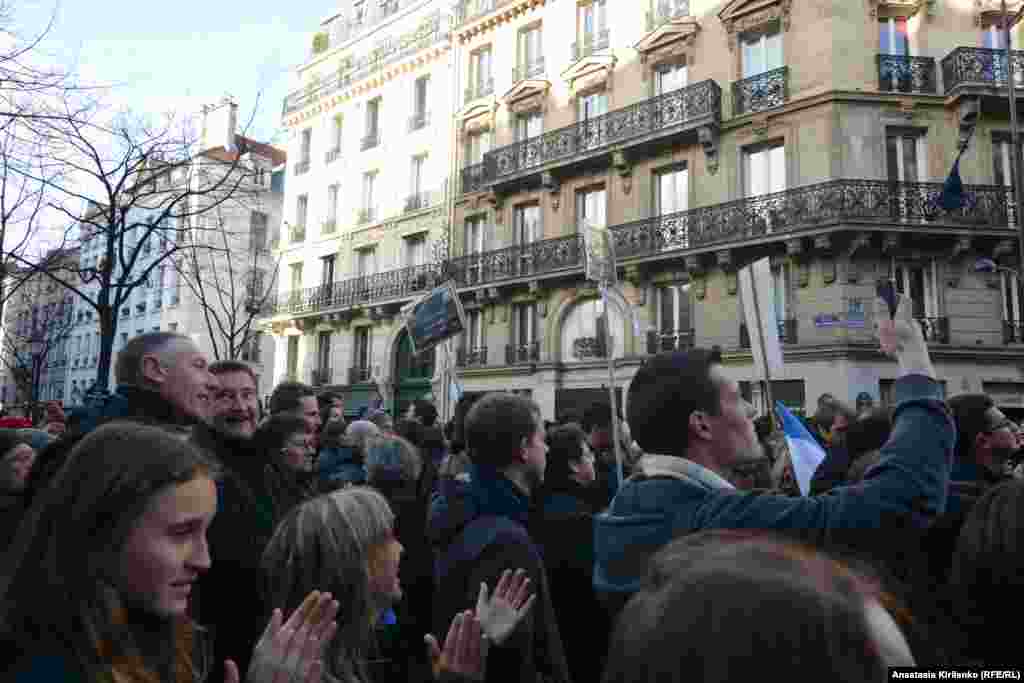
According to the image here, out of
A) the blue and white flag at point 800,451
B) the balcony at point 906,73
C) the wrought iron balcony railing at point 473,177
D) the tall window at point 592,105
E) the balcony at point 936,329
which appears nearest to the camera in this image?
the blue and white flag at point 800,451

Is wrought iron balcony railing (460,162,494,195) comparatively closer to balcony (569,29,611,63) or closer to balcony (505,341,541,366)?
balcony (569,29,611,63)

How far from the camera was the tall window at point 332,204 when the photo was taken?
102 ft

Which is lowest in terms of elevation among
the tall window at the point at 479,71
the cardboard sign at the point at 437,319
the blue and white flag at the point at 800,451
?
the blue and white flag at the point at 800,451

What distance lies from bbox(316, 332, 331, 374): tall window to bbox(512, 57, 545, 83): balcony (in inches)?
504

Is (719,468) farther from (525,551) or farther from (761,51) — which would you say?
(761,51)

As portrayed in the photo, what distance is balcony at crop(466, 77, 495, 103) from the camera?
25891 mm

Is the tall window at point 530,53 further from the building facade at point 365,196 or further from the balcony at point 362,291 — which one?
the balcony at point 362,291

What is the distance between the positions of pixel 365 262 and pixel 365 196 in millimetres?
2725

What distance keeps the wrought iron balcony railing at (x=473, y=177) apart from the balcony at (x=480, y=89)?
2.64m

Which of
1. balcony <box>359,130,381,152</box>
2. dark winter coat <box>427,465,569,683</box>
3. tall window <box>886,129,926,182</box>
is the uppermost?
balcony <box>359,130,381,152</box>

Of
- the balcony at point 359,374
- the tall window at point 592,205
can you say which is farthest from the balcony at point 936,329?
the balcony at point 359,374

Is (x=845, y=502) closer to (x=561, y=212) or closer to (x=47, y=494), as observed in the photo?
(x=47, y=494)

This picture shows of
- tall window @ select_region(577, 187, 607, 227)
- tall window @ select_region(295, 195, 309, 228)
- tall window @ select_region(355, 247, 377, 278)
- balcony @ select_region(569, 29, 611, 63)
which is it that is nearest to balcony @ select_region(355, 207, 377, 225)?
tall window @ select_region(355, 247, 377, 278)

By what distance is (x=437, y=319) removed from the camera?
10859mm
